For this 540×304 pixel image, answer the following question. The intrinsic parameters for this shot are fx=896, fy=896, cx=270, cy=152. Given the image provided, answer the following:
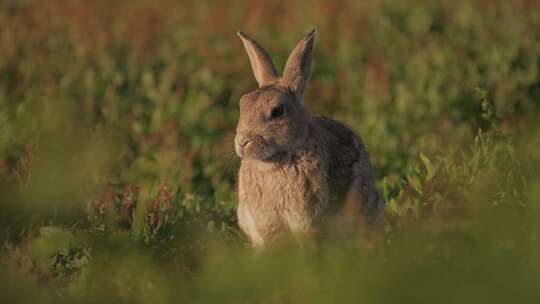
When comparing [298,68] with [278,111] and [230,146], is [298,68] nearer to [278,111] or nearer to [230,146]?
[278,111]

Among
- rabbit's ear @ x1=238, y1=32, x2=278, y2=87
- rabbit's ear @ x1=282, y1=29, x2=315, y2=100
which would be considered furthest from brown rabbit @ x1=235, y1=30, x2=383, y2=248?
rabbit's ear @ x1=238, y1=32, x2=278, y2=87

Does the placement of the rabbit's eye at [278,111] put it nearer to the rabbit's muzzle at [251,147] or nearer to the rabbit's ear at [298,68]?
the rabbit's muzzle at [251,147]

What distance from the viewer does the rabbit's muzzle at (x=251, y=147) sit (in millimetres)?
4652

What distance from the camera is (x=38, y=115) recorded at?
21.6ft

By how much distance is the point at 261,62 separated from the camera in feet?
17.6

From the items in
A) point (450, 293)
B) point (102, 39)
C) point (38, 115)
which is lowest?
point (450, 293)

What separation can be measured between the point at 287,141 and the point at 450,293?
2397mm

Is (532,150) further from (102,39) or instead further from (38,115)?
(102,39)

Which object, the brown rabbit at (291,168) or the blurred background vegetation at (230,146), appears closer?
the blurred background vegetation at (230,146)

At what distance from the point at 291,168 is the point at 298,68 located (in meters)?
0.63

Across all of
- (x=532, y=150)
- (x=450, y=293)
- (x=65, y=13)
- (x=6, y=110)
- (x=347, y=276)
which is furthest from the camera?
(x=65, y=13)

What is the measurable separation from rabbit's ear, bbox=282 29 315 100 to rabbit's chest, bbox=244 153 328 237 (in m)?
0.49

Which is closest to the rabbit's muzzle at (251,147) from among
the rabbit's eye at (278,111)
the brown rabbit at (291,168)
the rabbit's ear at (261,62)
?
the brown rabbit at (291,168)

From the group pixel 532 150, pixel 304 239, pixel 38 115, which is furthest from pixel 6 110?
pixel 532 150
